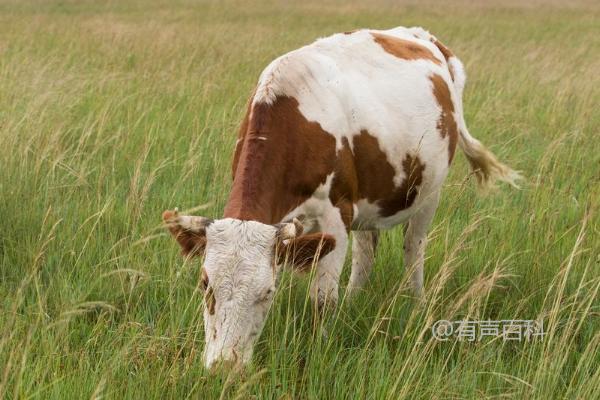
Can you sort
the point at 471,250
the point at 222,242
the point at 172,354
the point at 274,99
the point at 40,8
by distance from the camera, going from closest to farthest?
1. the point at 222,242
2. the point at 172,354
3. the point at 274,99
4. the point at 471,250
5. the point at 40,8

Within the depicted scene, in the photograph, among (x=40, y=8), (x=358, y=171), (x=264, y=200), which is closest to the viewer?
(x=264, y=200)

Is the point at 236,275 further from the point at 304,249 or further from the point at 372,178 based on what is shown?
the point at 372,178

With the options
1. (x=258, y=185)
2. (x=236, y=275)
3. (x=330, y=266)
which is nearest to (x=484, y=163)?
(x=330, y=266)

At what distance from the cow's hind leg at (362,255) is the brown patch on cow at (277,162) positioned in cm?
83

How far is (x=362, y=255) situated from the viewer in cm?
422

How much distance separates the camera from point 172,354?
111 inches

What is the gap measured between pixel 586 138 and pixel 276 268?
4527 millimetres

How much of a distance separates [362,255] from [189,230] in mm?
1681

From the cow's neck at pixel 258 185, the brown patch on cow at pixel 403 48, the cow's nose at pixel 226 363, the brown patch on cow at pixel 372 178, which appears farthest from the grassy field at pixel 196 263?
the brown patch on cow at pixel 403 48

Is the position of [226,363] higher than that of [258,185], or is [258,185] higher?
[258,185]

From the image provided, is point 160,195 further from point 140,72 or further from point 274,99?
point 140,72


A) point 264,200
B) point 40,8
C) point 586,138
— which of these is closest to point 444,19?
point 40,8

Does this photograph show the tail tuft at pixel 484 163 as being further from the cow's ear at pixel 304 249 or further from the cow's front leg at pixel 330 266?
the cow's ear at pixel 304 249

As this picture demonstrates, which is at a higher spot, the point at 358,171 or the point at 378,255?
the point at 358,171
